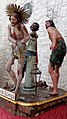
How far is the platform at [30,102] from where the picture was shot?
903 mm

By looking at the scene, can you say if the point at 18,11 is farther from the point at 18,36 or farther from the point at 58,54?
the point at 58,54

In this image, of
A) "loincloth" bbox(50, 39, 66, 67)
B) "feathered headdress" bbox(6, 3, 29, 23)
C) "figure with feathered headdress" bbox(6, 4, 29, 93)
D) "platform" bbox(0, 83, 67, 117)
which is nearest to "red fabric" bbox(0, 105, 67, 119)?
"platform" bbox(0, 83, 67, 117)

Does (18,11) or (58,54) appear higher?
(18,11)

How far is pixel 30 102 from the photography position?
92cm

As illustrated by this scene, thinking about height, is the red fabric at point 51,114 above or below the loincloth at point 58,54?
below

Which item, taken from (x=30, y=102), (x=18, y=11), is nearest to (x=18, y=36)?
(x=18, y=11)

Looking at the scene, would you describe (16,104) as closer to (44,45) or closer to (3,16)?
(44,45)

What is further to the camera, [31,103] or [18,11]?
[18,11]

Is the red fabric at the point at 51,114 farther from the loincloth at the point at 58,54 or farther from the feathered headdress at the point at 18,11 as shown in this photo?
the feathered headdress at the point at 18,11

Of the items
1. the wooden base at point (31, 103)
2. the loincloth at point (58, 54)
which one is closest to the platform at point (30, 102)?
the wooden base at point (31, 103)

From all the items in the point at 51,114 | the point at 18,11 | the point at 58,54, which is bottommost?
the point at 51,114

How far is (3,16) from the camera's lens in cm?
184

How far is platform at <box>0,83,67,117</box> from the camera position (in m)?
0.90

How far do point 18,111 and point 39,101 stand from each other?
0.11m
